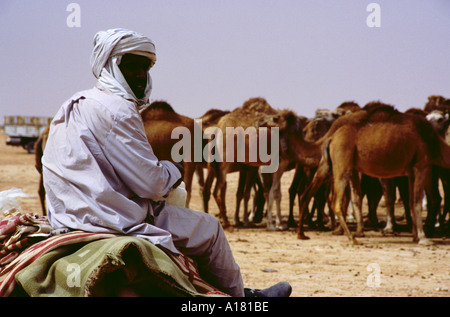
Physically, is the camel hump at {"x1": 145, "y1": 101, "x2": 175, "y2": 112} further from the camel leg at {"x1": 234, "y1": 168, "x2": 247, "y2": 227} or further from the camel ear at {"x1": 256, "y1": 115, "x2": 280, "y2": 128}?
the camel leg at {"x1": 234, "y1": 168, "x2": 247, "y2": 227}

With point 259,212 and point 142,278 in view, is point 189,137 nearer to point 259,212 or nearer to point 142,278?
point 259,212

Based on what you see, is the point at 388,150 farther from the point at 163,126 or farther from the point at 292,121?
the point at 163,126

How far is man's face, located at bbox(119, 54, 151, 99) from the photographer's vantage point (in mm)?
3229

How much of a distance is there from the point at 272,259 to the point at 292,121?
369 centimetres

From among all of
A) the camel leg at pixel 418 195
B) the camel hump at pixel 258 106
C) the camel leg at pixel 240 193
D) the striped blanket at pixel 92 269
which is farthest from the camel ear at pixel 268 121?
the striped blanket at pixel 92 269

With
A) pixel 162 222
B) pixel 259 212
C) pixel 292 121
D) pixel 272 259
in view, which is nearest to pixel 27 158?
pixel 259 212

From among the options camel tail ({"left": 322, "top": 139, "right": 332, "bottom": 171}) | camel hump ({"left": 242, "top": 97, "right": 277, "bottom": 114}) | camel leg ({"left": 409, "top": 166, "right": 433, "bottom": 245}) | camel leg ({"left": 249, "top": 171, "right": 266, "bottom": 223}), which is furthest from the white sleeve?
camel leg ({"left": 249, "top": 171, "right": 266, "bottom": 223})

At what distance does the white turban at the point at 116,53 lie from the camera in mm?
3156

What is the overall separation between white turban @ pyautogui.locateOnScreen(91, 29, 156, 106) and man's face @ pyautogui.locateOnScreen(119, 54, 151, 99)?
0.10 ft

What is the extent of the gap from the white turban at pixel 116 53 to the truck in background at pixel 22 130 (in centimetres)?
3051

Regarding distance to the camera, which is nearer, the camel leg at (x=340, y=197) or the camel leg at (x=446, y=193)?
the camel leg at (x=340, y=197)

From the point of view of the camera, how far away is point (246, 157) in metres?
12.1

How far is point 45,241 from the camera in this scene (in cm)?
288
